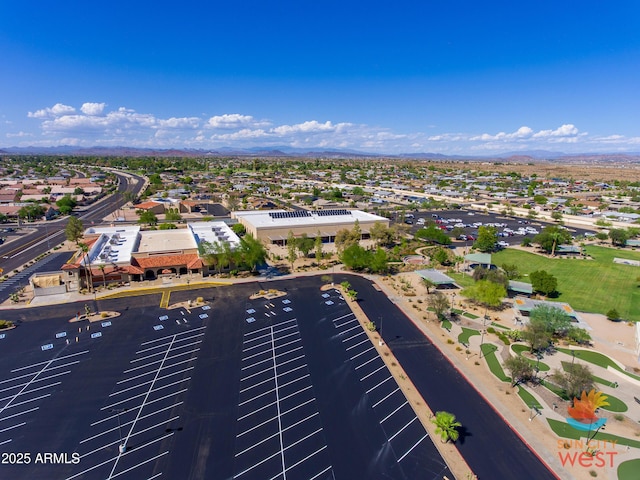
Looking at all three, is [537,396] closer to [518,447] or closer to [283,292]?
[518,447]

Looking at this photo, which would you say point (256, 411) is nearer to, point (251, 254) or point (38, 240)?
point (251, 254)

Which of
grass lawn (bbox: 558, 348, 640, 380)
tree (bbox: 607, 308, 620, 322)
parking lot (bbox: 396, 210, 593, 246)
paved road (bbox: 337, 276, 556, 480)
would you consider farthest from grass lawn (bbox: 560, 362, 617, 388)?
parking lot (bbox: 396, 210, 593, 246)

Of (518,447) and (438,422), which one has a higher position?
(438,422)

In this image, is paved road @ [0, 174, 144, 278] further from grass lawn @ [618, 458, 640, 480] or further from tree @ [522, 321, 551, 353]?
grass lawn @ [618, 458, 640, 480]

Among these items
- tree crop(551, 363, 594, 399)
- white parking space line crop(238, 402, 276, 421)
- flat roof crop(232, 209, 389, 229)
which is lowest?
white parking space line crop(238, 402, 276, 421)

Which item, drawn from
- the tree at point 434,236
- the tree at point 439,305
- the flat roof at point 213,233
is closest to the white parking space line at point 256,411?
the tree at point 439,305

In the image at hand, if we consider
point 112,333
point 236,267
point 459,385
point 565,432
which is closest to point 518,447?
point 565,432

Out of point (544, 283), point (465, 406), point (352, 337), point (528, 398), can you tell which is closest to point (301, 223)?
point (352, 337)
